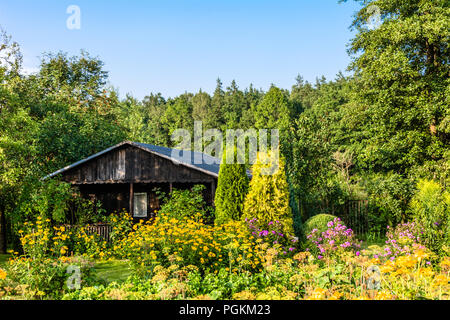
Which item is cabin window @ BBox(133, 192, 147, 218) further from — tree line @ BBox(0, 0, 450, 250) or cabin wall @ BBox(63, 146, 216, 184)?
tree line @ BBox(0, 0, 450, 250)

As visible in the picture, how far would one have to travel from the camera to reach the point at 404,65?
46.4 ft

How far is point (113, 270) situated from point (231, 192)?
4.39 metres

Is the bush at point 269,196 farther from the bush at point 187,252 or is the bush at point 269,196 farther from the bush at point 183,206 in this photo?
the bush at point 187,252

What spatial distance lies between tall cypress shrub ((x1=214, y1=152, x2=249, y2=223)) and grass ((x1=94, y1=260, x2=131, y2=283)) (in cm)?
335

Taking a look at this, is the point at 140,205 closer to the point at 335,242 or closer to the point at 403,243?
the point at 335,242

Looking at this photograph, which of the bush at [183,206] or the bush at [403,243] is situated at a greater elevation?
the bush at [183,206]

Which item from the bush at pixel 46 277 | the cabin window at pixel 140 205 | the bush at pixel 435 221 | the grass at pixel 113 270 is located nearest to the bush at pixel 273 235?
the bush at pixel 435 221

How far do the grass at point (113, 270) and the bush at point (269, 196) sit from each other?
3.85m

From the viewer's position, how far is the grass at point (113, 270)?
29.5ft

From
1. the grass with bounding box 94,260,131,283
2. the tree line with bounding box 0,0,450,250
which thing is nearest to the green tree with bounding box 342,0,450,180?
the tree line with bounding box 0,0,450,250

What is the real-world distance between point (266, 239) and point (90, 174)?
8.66m

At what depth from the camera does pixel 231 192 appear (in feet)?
38.6

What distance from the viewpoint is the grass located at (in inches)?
354

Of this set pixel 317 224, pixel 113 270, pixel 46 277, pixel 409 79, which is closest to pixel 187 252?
pixel 46 277
